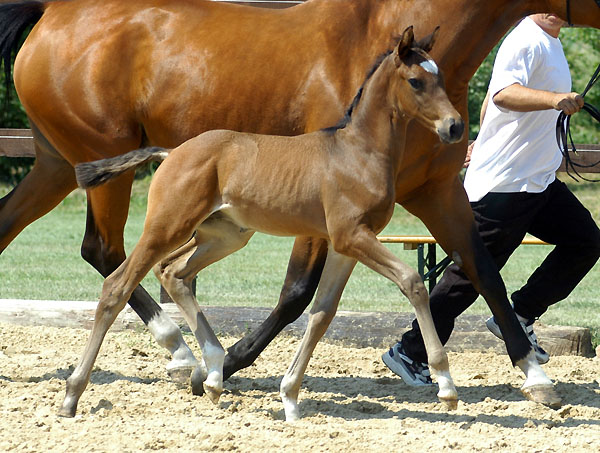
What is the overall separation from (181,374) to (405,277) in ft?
5.25

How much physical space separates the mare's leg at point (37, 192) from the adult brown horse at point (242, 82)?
0.25 metres

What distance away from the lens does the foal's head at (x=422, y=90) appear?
3.81 metres

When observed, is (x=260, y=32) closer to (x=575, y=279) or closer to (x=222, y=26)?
(x=222, y=26)

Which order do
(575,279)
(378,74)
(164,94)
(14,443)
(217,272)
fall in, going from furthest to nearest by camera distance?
(217,272) → (575,279) → (164,94) → (378,74) → (14,443)

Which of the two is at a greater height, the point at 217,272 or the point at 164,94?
the point at 164,94

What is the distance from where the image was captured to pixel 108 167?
420 cm

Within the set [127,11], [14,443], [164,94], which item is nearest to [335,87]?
[164,94]

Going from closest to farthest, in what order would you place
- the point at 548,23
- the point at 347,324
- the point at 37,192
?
the point at 548,23 < the point at 37,192 < the point at 347,324

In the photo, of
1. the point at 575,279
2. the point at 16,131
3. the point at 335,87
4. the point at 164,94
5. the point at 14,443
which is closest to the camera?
the point at 14,443

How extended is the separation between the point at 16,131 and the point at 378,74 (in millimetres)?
4405

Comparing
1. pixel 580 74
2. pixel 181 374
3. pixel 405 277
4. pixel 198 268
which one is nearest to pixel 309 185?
pixel 405 277

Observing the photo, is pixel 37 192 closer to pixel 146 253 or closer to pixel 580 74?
pixel 146 253

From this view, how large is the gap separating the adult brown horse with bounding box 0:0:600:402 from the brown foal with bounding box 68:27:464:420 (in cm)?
37

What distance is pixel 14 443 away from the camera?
11.7ft
